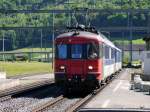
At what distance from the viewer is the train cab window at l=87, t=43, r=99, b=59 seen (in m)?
27.0

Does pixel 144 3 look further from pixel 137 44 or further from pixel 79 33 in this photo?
pixel 79 33

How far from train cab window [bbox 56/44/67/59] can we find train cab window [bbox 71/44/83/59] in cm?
34

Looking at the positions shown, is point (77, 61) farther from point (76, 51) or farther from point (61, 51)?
point (61, 51)

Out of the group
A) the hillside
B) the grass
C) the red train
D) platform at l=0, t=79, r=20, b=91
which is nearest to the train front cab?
the red train

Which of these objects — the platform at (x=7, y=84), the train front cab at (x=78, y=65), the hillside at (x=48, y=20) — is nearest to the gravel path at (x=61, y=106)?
the train front cab at (x=78, y=65)

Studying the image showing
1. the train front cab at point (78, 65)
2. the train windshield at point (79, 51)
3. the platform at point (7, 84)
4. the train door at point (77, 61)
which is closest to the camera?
the train front cab at point (78, 65)

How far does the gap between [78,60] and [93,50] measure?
0.88 meters

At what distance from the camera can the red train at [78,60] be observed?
87.1ft

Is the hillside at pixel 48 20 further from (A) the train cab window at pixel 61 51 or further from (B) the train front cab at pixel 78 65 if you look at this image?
(B) the train front cab at pixel 78 65

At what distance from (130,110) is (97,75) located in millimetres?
8678

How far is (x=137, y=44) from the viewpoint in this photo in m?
135

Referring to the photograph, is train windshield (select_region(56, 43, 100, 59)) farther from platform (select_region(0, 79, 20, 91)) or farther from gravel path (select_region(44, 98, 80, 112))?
platform (select_region(0, 79, 20, 91))

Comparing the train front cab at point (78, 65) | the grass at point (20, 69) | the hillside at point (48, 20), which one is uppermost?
the hillside at point (48, 20)

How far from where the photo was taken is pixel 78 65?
87.6ft
